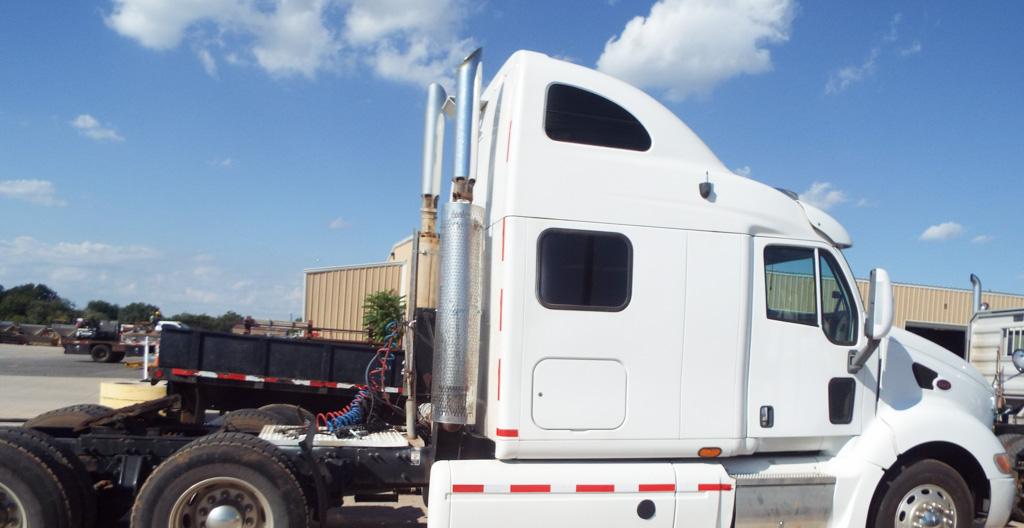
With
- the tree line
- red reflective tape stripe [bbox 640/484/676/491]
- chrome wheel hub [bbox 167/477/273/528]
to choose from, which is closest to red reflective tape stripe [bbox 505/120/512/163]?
red reflective tape stripe [bbox 640/484/676/491]

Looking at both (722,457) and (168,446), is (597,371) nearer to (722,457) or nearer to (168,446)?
(722,457)

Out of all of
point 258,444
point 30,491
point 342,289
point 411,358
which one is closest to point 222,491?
point 258,444

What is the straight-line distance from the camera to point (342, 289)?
23.1 metres

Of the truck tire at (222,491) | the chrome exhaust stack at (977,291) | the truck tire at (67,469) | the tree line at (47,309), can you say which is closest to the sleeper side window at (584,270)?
the truck tire at (222,491)

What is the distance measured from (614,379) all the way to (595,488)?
734 mm

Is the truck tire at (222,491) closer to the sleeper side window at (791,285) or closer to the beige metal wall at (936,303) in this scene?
the sleeper side window at (791,285)

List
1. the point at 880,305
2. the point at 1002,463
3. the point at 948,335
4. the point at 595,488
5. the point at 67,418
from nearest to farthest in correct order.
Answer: the point at 595,488 → the point at 880,305 → the point at 1002,463 → the point at 67,418 → the point at 948,335

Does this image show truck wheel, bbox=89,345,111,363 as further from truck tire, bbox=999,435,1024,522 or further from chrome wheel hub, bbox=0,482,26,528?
truck tire, bbox=999,435,1024,522

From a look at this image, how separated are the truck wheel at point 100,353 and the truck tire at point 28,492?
31357 millimetres

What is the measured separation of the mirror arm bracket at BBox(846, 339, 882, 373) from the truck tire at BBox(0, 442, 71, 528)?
553 cm

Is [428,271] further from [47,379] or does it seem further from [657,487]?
[47,379]

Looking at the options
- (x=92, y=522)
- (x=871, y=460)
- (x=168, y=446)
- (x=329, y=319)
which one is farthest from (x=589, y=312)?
(x=329, y=319)

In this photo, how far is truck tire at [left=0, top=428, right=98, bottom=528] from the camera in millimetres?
5000

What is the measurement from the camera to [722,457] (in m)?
5.66
